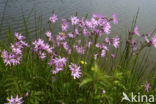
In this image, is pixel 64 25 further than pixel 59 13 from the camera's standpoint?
No

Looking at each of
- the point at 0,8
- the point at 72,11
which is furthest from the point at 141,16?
the point at 0,8

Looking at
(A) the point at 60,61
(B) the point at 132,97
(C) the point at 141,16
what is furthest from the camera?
(C) the point at 141,16

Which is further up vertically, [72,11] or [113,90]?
[72,11]

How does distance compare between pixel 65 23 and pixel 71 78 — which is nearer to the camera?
pixel 71 78

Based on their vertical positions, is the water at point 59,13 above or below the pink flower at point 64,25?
above

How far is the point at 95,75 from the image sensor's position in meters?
1.26

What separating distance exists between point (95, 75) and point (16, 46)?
46.9 inches

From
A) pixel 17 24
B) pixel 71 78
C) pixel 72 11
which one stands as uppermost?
pixel 72 11

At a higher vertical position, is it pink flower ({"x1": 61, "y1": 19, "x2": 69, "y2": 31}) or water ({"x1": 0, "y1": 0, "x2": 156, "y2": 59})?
water ({"x1": 0, "y1": 0, "x2": 156, "y2": 59})

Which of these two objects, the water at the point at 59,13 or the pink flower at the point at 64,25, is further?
the water at the point at 59,13

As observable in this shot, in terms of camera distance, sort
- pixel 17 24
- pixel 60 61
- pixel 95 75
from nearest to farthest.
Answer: pixel 95 75 < pixel 60 61 < pixel 17 24

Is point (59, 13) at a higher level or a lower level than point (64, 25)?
higher

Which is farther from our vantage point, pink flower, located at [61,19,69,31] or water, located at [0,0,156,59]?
water, located at [0,0,156,59]

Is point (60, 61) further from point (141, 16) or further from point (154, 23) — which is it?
point (141, 16)
